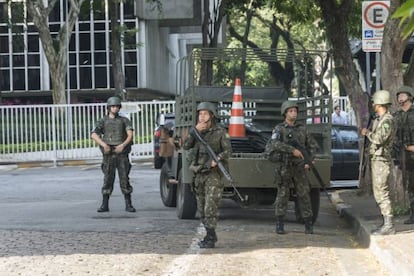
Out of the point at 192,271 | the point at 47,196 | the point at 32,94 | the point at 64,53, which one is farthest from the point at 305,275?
the point at 32,94

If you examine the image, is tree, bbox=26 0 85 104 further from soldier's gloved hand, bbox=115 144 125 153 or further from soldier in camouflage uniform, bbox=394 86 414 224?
soldier in camouflage uniform, bbox=394 86 414 224

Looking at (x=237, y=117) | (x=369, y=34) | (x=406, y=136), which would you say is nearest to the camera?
(x=406, y=136)

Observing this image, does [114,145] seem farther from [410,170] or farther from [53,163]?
[53,163]

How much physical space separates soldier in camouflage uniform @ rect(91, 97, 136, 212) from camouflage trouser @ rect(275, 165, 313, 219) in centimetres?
298

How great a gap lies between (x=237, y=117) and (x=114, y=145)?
215 cm

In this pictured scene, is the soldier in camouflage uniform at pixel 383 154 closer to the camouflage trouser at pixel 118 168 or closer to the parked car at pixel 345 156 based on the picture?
the camouflage trouser at pixel 118 168

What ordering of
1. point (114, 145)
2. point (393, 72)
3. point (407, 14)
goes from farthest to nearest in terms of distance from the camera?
point (114, 145) < point (393, 72) < point (407, 14)

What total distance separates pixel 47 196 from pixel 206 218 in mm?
6787

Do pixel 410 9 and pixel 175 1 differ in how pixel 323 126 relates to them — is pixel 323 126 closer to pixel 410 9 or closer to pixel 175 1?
pixel 410 9

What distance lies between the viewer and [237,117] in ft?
32.7

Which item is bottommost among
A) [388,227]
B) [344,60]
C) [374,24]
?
[388,227]

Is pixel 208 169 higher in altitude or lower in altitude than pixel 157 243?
higher

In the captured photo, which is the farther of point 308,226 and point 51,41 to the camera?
point 51,41

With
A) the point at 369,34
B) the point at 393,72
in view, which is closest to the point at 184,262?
the point at 393,72
